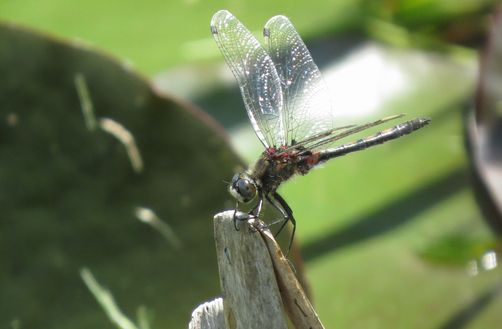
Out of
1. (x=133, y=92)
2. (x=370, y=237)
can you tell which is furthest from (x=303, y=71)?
(x=370, y=237)

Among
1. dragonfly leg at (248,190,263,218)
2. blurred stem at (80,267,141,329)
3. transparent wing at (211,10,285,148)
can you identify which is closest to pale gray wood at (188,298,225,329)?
dragonfly leg at (248,190,263,218)

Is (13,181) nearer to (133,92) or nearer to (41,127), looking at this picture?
(41,127)

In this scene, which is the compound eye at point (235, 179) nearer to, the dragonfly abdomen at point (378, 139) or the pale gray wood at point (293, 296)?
the dragonfly abdomen at point (378, 139)

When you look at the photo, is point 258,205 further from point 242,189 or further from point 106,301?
point 106,301

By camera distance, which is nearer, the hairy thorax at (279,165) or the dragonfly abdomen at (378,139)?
the hairy thorax at (279,165)

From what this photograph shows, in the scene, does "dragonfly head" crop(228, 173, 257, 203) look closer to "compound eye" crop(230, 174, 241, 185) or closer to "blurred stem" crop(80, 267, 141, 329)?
"compound eye" crop(230, 174, 241, 185)

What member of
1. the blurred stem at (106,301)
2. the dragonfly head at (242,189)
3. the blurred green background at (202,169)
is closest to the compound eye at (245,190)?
the dragonfly head at (242,189)
